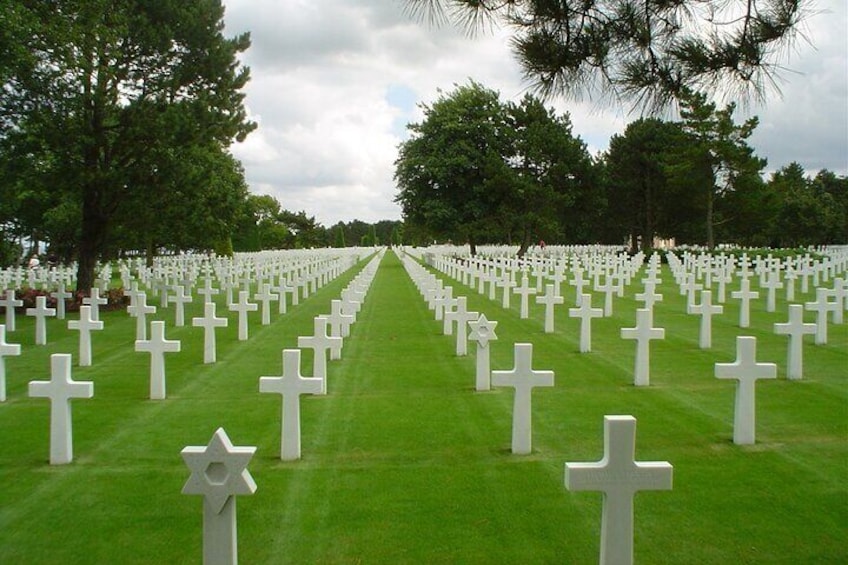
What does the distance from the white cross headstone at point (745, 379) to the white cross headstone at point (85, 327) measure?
7717mm

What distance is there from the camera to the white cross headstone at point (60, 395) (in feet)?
20.4

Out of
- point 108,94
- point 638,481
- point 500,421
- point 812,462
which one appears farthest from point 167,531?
point 108,94

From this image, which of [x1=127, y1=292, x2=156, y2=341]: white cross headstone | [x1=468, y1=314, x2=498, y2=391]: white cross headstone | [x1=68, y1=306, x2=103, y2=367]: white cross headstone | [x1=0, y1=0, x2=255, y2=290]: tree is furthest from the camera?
[x1=0, y1=0, x2=255, y2=290]: tree

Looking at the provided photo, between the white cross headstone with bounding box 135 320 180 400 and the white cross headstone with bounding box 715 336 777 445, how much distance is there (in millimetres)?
5684

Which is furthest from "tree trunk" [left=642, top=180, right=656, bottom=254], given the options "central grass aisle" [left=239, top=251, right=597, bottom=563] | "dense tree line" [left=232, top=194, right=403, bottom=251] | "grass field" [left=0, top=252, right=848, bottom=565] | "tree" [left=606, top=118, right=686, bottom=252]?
"central grass aisle" [left=239, top=251, right=597, bottom=563]

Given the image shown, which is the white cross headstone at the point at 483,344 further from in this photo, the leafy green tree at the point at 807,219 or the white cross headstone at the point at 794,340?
the leafy green tree at the point at 807,219

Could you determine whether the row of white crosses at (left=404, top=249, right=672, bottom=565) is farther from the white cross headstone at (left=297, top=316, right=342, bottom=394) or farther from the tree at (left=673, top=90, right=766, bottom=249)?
the tree at (left=673, top=90, right=766, bottom=249)

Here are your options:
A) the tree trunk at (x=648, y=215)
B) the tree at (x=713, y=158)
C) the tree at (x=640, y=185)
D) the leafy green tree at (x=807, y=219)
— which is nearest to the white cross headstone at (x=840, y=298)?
the tree at (x=713, y=158)

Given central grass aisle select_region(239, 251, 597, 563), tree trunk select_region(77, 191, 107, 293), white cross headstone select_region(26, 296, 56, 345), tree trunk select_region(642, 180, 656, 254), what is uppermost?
tree trunk select_region(642, 180, 656, 254)

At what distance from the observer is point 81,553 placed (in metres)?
4.61

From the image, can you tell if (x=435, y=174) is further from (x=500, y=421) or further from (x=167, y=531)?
(x=167, y=531)

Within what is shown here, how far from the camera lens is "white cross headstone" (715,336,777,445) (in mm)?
6578

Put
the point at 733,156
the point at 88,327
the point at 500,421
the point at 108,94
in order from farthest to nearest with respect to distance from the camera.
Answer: the point at 733,156
the point at 108,94
the point at 88,327
the point at 500,421

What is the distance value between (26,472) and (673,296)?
59.7 feet
